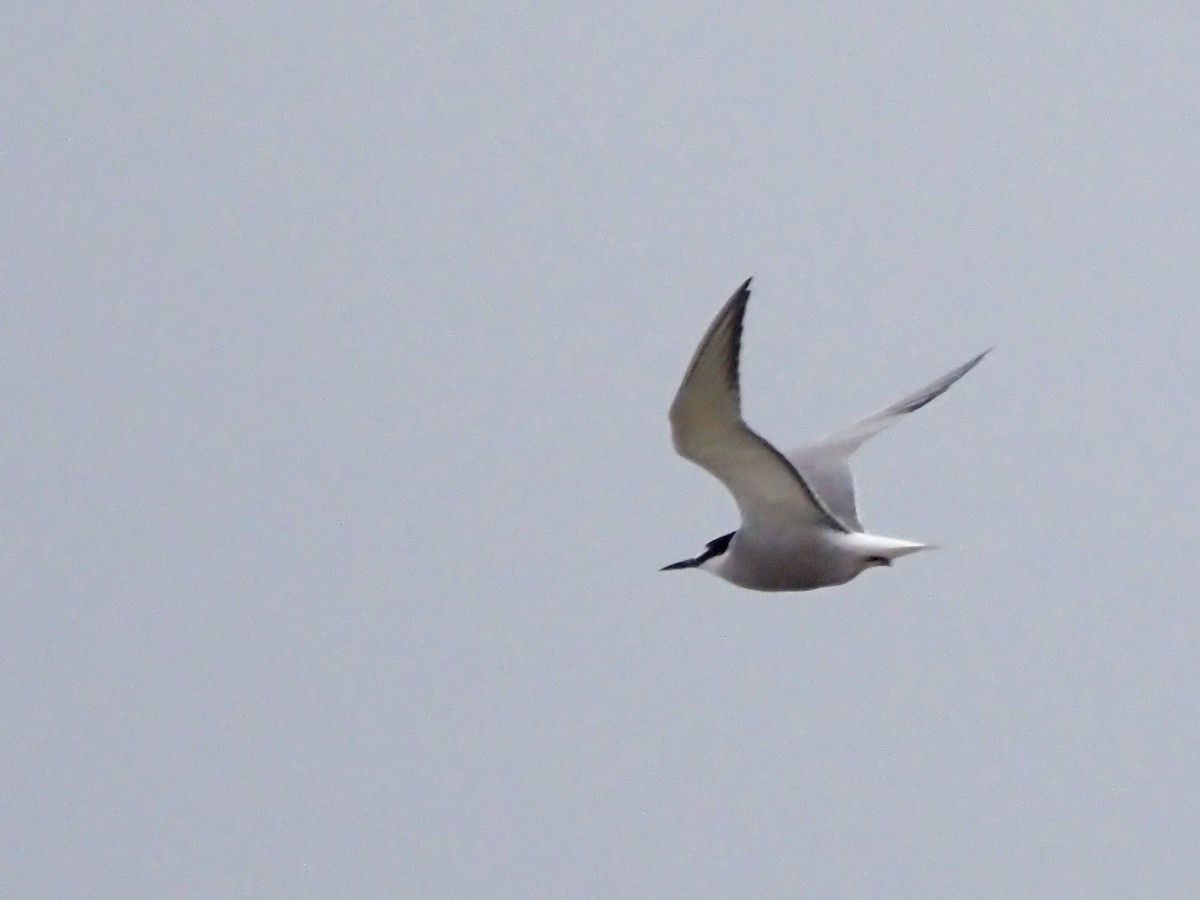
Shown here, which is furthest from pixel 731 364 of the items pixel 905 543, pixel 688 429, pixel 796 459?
pixel 796 459

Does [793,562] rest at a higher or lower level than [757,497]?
lower

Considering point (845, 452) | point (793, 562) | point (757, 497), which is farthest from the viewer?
point (845, 452)

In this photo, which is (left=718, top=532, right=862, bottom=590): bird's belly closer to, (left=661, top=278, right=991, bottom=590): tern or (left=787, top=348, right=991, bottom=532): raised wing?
(left=661, top=278, right=991, bottom=590): tern

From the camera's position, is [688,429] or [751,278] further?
[688,429]

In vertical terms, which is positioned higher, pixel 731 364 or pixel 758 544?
pixel 731 364

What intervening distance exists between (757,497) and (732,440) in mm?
546

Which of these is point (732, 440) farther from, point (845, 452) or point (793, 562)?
point (845, 452)

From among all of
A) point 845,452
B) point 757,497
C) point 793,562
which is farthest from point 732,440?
point 845,452

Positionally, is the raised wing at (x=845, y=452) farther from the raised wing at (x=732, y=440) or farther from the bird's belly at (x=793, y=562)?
the raised wing at (x=732, y=440)

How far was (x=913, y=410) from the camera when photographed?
11016 millimetres

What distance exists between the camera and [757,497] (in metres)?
→ 9.04

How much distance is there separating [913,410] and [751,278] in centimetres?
351

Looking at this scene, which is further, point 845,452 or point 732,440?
point 845,452

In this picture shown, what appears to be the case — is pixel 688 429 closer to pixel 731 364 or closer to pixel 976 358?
pixel 731 364
